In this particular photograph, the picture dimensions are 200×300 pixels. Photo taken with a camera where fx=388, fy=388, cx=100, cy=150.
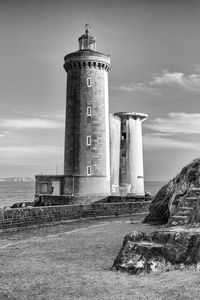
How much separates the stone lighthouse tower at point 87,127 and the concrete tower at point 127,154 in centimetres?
662

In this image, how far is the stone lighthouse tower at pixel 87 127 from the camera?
37781 mm

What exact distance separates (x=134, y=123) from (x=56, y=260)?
38.9 meters

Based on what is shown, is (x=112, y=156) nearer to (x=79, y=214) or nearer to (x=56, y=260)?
(x=79, y=214)

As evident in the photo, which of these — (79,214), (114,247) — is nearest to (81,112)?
(79,214)

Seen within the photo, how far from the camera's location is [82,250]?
10.5 meters

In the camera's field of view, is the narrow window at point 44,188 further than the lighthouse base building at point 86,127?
Yes

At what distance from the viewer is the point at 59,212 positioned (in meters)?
19.0

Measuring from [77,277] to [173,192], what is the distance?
11.3 meters

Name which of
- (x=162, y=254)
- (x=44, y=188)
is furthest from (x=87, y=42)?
(x=162, y=254)

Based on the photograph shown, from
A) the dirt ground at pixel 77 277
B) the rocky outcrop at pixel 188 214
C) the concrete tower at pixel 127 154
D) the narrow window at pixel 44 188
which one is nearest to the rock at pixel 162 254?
the dirt ground at pixel 77 277

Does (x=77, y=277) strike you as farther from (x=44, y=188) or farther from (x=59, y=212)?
(x=44, y=188)

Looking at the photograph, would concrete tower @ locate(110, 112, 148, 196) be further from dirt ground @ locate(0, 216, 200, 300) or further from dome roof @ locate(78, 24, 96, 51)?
dirt ground @ locate(0, 216, 200, 300)

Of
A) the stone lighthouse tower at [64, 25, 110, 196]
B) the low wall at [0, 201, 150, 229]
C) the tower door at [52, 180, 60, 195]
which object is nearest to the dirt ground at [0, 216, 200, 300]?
the low wall at [0, 201, 150, 229]

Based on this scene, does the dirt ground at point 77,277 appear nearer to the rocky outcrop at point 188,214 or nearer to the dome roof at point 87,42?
the rocky outcrop at point 188,214
